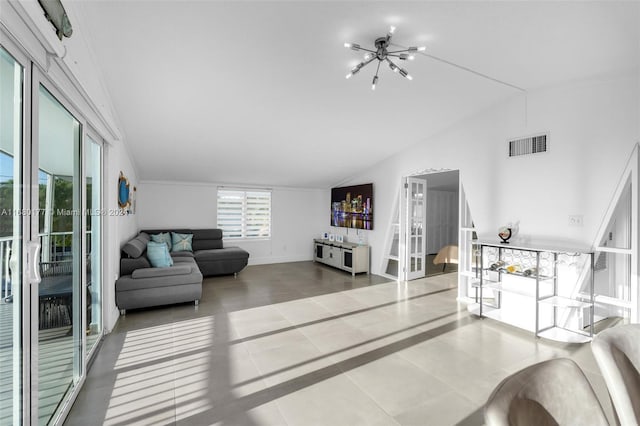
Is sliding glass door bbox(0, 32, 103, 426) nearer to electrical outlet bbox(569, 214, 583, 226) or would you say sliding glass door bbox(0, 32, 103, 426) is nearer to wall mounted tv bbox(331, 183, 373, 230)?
electrical outlet bbox(569, 214, 583, 226)

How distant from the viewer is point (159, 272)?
13.5ft

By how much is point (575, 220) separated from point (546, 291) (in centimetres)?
98

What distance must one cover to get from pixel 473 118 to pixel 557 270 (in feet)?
7.85

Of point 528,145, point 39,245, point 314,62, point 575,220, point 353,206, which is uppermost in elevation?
point 314,62

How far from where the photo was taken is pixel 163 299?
4129 mm

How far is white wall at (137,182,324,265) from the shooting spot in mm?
6801

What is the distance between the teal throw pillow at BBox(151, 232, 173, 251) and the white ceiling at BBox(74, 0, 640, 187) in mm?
1759

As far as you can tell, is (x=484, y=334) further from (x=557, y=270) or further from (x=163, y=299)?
(x=163, y=299)

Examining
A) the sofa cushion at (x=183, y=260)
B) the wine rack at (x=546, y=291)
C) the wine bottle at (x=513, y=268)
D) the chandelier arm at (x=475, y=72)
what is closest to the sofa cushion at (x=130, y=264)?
the sofa cushion at (x=183, y=260)

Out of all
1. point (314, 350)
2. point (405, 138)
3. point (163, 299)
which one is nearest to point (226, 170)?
point (163, 299)

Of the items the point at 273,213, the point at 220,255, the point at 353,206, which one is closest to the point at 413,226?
the point at 353,206

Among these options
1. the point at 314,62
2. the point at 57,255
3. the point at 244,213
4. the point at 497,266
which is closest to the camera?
the point at 57,255

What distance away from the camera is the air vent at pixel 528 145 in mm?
3836

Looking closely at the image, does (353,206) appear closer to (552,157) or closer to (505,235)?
(505,235)
